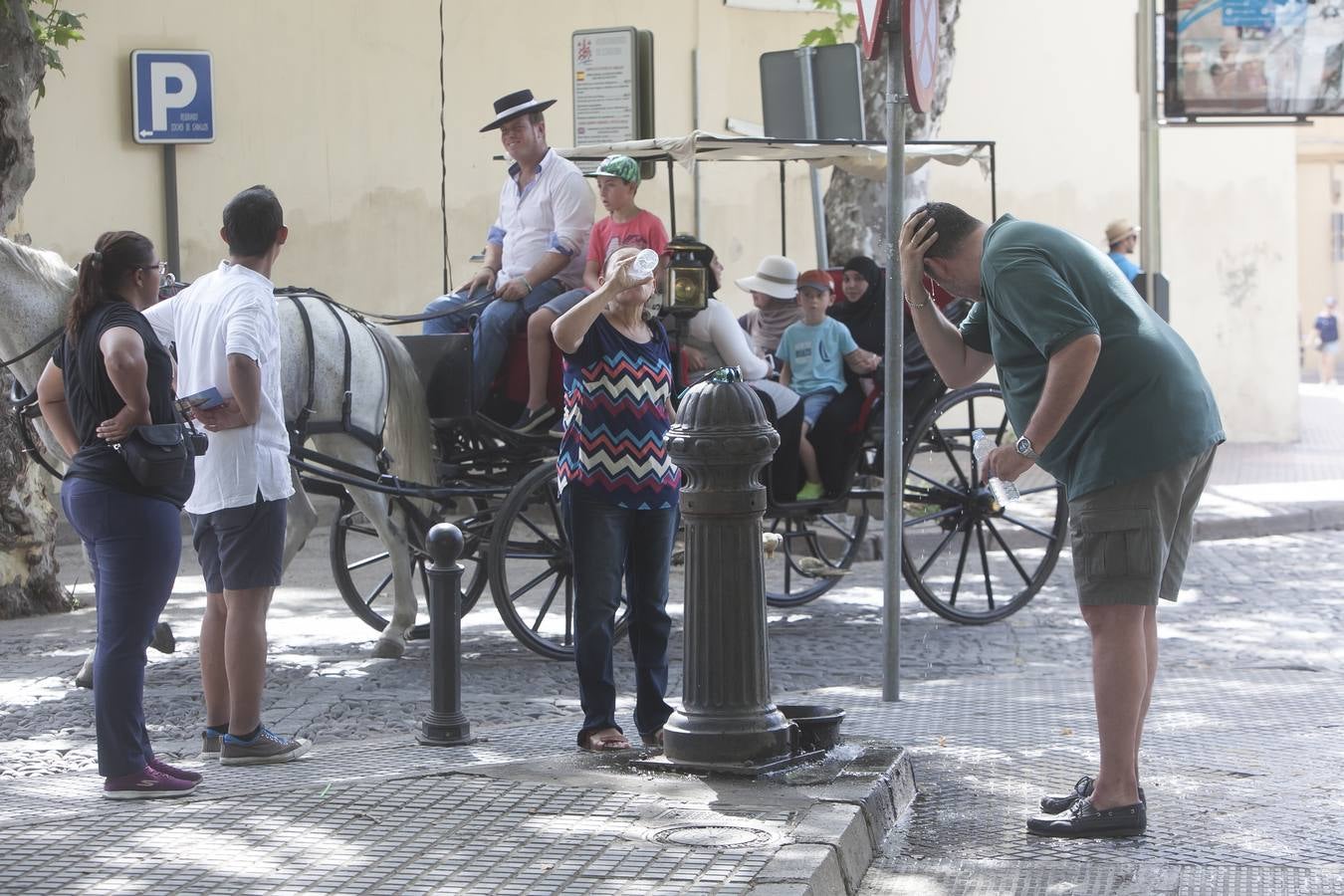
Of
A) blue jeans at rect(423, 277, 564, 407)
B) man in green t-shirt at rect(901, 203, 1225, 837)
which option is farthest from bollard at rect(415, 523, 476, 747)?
blue jeans at rect(423, 277, 564, 407)

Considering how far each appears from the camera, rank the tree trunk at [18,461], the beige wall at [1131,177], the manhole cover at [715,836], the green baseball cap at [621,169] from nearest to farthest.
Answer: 1. the manhole cover at [715,836]
2. the green baseball cap at [621,169]
3. the tree trunk at [18,461]
4. the beige wall at [1131,177]

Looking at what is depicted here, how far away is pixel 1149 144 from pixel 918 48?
715 centimetres

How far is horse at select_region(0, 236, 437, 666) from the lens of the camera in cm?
770

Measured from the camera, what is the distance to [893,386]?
21.5 ft

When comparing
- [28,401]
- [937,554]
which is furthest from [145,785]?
[937,554]

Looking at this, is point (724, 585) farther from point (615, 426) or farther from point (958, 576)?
point (958, 576)

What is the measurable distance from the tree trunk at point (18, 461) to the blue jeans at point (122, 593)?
451cm

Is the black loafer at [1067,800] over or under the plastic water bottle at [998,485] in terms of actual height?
under

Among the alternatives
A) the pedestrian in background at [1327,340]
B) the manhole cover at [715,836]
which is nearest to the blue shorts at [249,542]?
the manhole cover at [715,836]

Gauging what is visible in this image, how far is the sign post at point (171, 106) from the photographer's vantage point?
13117 millimetres

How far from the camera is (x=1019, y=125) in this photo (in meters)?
16.8

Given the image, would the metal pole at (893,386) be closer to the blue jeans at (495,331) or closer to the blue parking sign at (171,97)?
the blue jeans at (495,331)

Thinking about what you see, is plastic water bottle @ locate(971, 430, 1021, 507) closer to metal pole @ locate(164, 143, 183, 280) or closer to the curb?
the curb

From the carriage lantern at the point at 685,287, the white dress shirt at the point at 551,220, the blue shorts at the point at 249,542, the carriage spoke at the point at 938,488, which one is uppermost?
the white dress shirt at the point at 551,220
